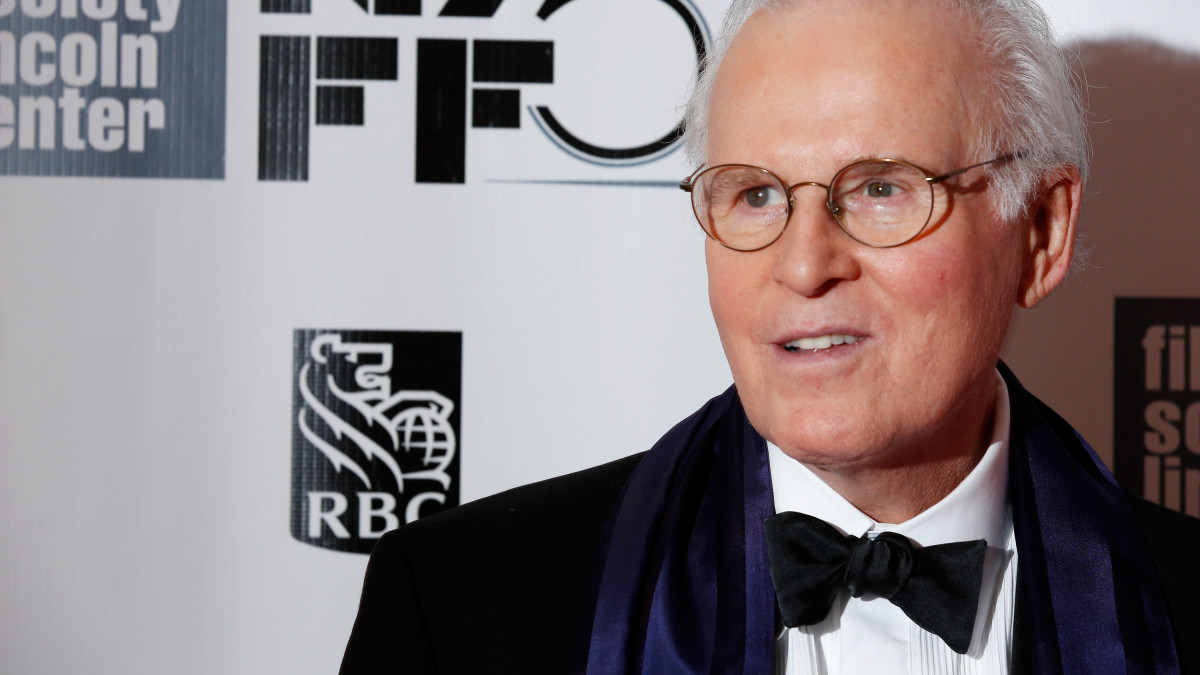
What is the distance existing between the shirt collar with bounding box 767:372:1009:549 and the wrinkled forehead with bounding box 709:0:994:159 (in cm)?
40

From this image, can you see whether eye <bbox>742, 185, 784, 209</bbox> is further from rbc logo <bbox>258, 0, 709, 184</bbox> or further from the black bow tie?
rbc logo <bbox>258, 0, 709, 184</bbox>

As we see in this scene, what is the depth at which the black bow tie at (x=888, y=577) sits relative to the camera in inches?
47.3

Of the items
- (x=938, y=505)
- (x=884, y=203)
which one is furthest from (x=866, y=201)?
(x=938, y=505)

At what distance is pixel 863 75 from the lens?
3.77 feet

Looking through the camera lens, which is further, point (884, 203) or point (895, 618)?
point (895, 618)

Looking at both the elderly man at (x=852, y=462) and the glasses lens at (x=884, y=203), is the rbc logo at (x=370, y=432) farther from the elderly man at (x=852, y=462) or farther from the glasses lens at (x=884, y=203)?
the glasses lens at (x=884, y=203)

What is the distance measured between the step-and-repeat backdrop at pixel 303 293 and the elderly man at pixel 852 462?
45cm

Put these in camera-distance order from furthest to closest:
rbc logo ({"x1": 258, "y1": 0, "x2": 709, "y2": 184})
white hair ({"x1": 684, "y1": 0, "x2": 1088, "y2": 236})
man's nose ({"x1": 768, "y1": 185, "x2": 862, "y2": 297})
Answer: rbc logo ({"x1": 258, "y1": 0, "x2": 709, "y2": 184}), white hair ({"x1": 684, "y1": 0, "x2": 1088, "y2": 236}), man's nose ({"x1": 768, "y1": 185, "x2": 862, "y2": 297})

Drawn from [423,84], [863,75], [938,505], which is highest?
[423,84]

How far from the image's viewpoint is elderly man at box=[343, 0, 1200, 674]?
3.79 ft

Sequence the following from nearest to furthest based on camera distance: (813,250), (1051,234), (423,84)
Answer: (813,250), (1051,234), (423,84)

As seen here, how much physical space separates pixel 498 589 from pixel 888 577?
0.45 m

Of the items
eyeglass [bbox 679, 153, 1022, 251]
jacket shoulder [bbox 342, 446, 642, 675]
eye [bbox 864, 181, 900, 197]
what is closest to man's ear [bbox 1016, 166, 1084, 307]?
eyeglass [bbox 679, 153, 1022, 251]

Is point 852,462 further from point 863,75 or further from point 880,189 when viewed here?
point 863,75
